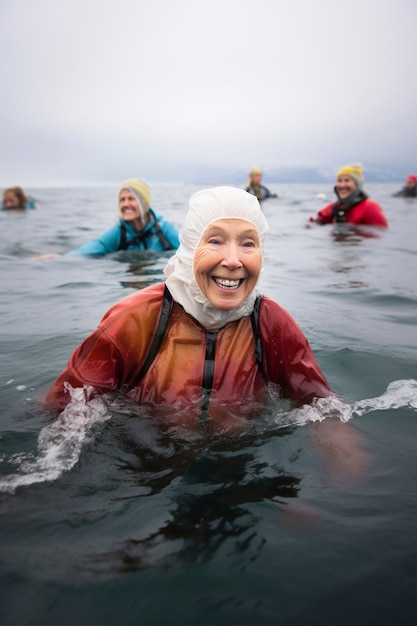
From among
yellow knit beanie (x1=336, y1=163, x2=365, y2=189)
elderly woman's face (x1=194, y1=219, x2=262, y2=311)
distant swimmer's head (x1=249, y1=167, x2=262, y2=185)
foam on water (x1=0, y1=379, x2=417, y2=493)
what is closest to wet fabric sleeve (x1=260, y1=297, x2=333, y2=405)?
foam on water (x1=0, y1=379, x2=417, y2=493)

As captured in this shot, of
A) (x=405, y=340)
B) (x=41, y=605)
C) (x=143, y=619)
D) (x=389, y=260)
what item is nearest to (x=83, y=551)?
(x=41, y=605)

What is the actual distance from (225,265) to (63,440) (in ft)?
4.96

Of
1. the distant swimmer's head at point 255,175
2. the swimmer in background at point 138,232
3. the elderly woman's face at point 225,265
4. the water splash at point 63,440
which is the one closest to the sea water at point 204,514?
the water splash at point 63,440

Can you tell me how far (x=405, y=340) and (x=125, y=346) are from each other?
356 cm

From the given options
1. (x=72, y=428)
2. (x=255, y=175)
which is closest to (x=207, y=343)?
(x=72, y=428)

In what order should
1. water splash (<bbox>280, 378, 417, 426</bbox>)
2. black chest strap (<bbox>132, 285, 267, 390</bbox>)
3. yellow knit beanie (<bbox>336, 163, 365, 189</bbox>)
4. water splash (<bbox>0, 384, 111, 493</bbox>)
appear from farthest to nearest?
1. yellow knit beanie (<bbox>336, 163, 365, 189</bbox>)
2. water splash (<bbox>280, 378, 417, 426</bbox>)
3. black chest strap (<bbox>132, 285, 267, 390</bbox>)
4. water splash (<bbox>0, 384, 111, 493</bbox>)

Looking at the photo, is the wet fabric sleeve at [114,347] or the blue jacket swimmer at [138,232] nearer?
the wet fabric sleeve at [114,347]

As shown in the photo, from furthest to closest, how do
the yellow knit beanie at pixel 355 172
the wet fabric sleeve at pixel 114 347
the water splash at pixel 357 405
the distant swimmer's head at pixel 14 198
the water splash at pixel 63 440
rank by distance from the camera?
the distant swimmer's head at pixel 14 198 < the yellow knit beanie at pixel 355 172 < the water splash at pixel 357 405 < the wet fabric sleeve at pixel 114 347 < the water splash at pixel 63 440

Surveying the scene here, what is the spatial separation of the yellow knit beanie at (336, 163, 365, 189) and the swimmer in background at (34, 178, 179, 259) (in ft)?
19.9

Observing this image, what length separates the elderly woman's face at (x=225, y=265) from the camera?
2869 millimetres

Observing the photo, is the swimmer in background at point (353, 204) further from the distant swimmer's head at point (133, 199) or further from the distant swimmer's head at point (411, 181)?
the distant swimmer's head at point (411, 181)

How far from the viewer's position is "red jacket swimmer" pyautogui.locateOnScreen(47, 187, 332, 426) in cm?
292

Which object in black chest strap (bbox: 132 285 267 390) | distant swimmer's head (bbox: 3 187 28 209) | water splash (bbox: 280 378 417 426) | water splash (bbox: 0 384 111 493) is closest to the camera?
water splash (bbox: 0 384 111 493)

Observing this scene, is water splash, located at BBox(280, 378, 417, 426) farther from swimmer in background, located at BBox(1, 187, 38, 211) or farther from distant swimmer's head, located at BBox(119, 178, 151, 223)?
swimmer in background, located at BBox(1, 187, 38, 211)
